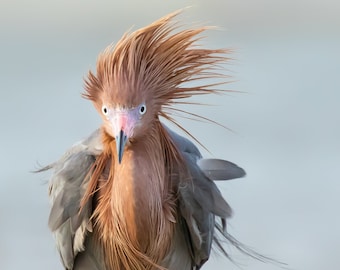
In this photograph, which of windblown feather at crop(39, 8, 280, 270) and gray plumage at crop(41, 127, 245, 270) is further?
gray plumage at crop(41, 127, 245, 270)

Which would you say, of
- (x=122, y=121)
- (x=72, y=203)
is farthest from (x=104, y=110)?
(x=72, y=203)

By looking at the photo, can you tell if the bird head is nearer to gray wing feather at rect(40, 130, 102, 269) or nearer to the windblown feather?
the windblown feather

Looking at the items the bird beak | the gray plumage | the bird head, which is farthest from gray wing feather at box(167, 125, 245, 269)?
the bird beak

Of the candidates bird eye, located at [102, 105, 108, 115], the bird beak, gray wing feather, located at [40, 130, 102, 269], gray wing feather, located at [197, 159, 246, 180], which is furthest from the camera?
gray wing feather, located at [197, 159, 246, 180]

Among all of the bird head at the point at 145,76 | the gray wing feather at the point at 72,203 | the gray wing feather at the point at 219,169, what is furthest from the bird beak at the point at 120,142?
the gray wing feather at the point at 219,169

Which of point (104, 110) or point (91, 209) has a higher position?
point (104, 110)

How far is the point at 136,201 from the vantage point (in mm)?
1959

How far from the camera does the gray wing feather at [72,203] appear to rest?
205cm

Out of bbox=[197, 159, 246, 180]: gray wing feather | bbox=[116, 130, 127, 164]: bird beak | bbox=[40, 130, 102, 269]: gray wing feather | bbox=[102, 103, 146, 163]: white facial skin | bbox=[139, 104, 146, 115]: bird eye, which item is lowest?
bbox=[40, 130, 102, 269]: gray wing feather

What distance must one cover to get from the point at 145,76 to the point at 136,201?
1.02 ft

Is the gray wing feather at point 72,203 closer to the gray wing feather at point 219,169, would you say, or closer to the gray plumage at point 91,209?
the gray plumage at point 91,209

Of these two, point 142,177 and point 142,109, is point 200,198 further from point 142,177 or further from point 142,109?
point 142,109

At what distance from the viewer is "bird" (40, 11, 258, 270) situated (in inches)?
75.7

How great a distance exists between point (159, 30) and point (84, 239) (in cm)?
58
